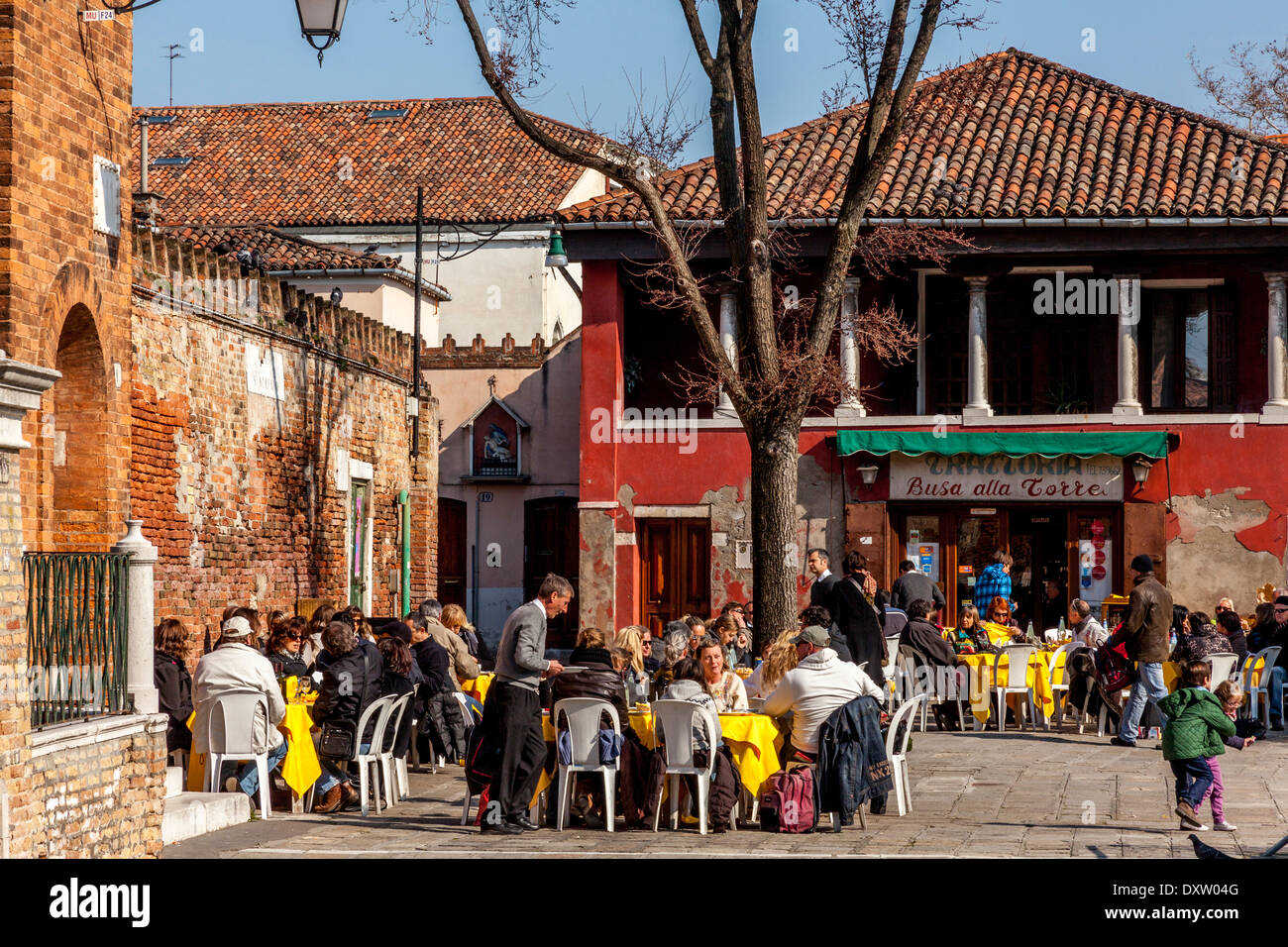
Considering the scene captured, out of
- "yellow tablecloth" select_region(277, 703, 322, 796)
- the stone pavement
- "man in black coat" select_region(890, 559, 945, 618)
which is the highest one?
"man in black coat" select_region(890, 559, 945, 618)

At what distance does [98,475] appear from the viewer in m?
11.7

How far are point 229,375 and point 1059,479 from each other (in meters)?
11.7

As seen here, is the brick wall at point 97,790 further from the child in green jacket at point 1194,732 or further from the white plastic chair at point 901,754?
the child in green jacket at point 1194,732

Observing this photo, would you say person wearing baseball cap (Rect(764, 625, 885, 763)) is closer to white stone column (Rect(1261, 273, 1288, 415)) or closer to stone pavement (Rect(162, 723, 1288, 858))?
stone pavement (Rect(162, 723, 1288, 858))

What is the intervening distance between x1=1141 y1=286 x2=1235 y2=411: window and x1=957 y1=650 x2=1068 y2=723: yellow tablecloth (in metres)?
8.24

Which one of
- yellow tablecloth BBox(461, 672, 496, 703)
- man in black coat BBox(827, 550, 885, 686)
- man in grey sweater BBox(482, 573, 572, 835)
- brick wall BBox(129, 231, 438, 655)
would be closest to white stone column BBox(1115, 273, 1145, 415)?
brick wall BBox(129, 231, 438, 655)

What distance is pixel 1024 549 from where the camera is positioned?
2342 centimetres

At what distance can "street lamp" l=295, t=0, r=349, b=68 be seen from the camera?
37.0 ft

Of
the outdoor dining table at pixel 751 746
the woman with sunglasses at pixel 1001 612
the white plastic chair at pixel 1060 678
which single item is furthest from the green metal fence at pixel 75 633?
the woman with sunglasses at pixel 1001 612

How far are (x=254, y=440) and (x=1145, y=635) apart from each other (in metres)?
9.36

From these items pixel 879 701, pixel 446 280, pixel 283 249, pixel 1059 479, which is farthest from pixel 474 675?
pixel 446 280

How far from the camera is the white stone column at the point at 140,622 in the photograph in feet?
30.0

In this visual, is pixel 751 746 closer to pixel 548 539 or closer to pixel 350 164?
pixel 548 539
